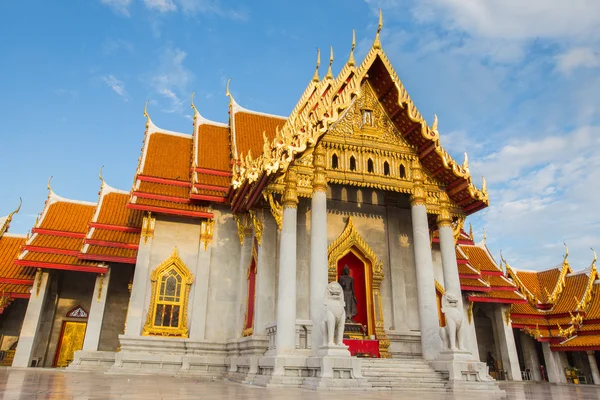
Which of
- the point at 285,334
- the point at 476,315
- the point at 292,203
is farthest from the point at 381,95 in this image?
the point at 476,315

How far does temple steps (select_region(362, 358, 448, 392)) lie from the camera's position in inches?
334

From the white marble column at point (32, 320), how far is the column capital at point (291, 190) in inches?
379

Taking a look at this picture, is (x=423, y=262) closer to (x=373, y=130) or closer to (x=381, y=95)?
(x=373, y=130)

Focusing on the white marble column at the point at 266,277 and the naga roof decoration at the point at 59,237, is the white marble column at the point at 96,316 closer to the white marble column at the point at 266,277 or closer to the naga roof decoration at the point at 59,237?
the naga roof decoration at the point at 59,237

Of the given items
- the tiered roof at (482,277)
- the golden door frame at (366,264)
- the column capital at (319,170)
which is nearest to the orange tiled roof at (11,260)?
the golden door frame at (366,264)

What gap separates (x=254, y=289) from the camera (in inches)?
463

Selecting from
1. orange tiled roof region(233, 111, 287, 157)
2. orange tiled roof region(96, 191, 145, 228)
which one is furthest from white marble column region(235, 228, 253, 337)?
orange tiled roof region(96, 191, 145, 228)

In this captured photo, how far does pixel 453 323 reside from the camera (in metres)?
9.21

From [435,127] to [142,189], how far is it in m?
8.24

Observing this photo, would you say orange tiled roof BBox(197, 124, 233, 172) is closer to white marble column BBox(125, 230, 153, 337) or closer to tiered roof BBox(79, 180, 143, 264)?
tiered roof BBox(79, 180, 143, 264)

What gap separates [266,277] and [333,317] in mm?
3182

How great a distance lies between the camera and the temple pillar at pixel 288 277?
29.6ft

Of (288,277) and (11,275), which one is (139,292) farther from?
(11,275)

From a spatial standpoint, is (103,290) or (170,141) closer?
(103,290)
